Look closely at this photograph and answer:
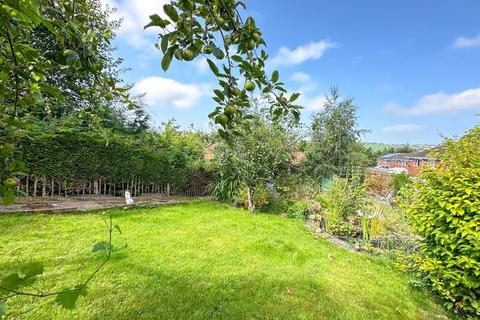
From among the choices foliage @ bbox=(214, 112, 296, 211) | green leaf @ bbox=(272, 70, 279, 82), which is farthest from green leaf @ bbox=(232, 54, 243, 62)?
foliage @ bbox=(214, 112, 296, 211)

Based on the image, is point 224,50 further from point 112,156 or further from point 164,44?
point 112,156

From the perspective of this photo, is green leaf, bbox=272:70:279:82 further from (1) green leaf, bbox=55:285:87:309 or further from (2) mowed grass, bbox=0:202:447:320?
(2) mowed grass, bbox=0:202:447:320

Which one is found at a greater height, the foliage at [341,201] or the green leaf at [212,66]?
the green leaf at [212,66]

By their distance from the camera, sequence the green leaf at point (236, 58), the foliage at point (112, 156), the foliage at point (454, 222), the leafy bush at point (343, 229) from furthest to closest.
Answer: the leafy bush at point (343, 229) < the foliage at point (112, 156) < the foliage at point (454, 222) < the green leaf at point (236, 58)

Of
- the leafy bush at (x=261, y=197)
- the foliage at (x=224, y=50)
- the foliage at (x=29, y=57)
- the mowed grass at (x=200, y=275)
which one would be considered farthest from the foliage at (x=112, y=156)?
the foliage at (x=224, y=50)

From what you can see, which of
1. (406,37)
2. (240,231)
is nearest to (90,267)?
(240,231)

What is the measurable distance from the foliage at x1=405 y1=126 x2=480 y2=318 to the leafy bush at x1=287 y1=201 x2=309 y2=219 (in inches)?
176

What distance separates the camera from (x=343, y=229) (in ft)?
21.8

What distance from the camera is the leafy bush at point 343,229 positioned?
6.65m

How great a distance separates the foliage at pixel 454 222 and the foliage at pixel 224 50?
126 inches

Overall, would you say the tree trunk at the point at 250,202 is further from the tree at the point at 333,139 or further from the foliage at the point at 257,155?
the tree at the point at 333,139

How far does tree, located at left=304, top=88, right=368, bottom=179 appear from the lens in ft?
42.0

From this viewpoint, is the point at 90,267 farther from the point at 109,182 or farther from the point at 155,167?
the point at 155,167

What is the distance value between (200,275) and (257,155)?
19.4ft
